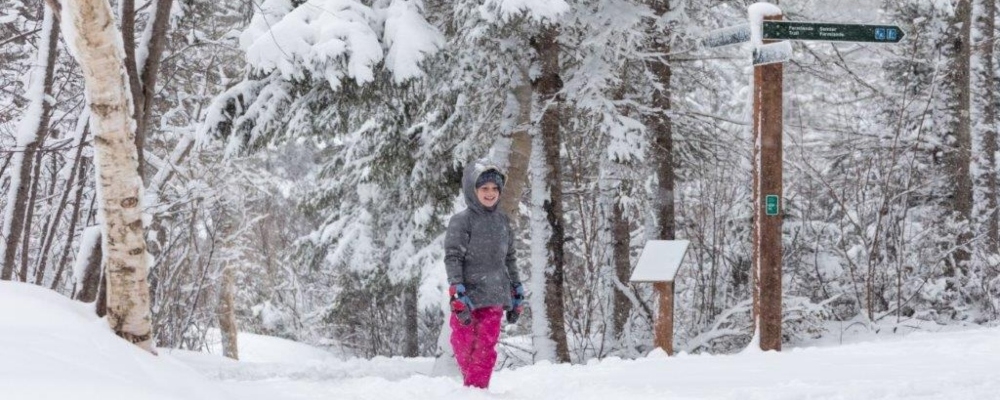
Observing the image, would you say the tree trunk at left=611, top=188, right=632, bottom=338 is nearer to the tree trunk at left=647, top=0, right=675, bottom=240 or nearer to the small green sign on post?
the tree trunk at left=647, top=0, right=675, bottom=240

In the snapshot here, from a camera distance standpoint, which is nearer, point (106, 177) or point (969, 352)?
point (106, 177)

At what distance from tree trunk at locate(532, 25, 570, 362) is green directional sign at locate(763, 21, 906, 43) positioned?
2.71 metres

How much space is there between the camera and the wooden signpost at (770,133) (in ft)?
21.9

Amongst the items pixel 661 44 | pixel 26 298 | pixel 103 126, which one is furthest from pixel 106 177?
pixel 661 44

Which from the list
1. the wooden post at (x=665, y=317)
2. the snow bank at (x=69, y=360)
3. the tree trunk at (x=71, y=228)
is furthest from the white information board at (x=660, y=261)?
the tree trunk at (x=71, y=228)

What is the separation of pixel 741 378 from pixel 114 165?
385 cm

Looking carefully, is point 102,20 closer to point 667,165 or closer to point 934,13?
point 667,165

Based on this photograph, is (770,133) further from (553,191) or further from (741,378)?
(553,191)

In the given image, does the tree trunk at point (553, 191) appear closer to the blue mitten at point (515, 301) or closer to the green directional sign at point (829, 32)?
the green directional sign at point (829, 32)

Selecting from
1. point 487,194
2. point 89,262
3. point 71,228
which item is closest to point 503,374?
point 487,194

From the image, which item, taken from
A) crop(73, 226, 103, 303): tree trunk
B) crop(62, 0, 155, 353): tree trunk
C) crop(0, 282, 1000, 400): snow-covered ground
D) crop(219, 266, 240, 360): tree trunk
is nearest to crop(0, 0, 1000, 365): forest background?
crop(73, 226, 103, 303): tree trunk

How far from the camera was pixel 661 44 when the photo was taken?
10.9 m

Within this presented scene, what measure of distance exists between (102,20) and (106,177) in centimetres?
78

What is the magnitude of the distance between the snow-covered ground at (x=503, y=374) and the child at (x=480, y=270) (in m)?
0.27
